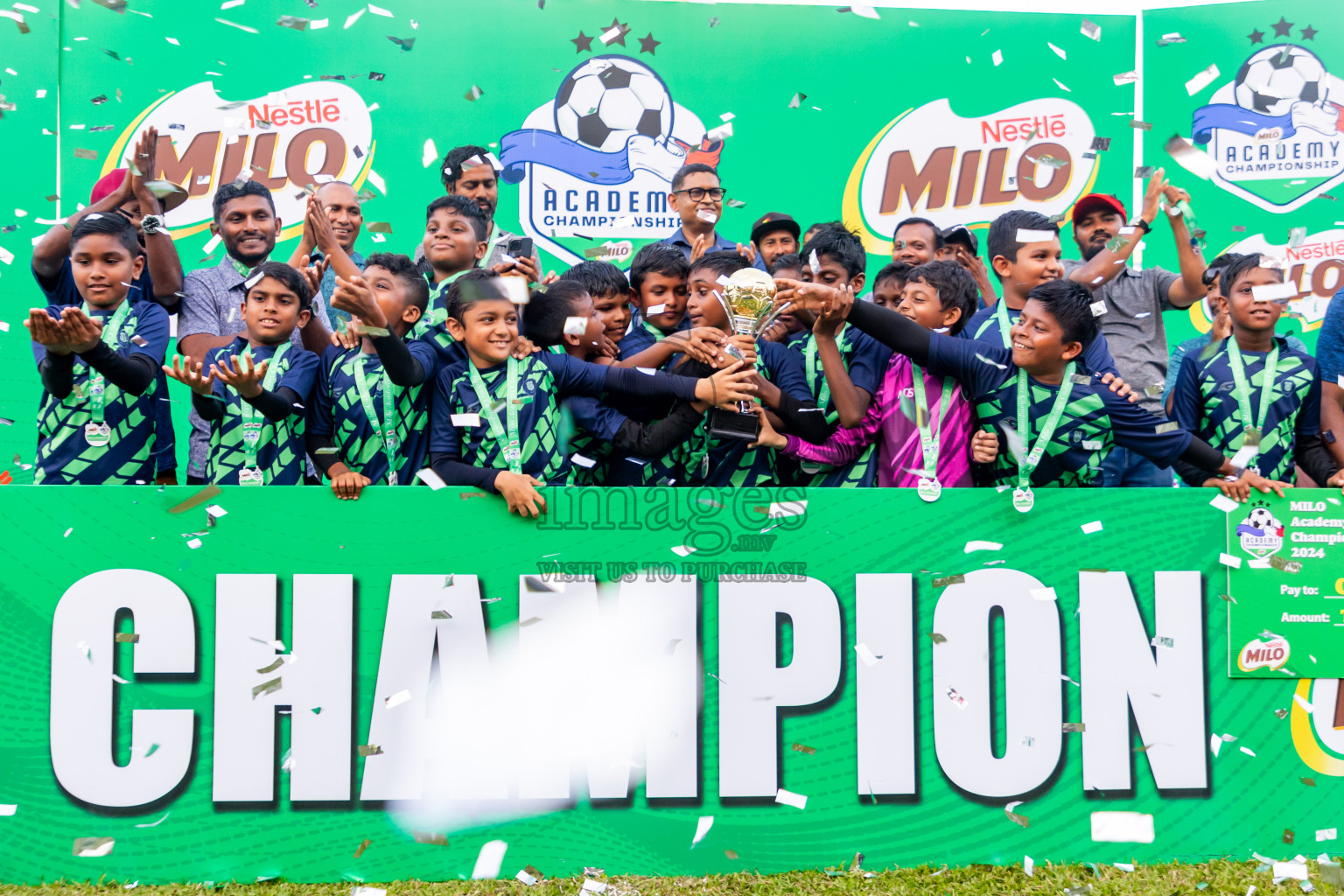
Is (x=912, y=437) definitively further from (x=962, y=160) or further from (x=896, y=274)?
(x=962, y=160)

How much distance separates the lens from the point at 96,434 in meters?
3.47

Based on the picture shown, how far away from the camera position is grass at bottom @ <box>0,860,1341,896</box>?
9.28 feet

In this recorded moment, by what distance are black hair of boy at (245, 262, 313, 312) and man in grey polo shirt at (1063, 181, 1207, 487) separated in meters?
3.50

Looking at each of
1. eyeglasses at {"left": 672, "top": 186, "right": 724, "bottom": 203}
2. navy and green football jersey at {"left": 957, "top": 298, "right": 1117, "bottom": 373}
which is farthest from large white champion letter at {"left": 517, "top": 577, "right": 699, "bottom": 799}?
eyeglasses at {"left": 672, "top": 186, "right": 724, "bottom": 203}

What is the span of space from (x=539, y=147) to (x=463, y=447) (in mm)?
3509

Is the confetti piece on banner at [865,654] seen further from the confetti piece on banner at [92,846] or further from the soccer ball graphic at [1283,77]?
the soccer ball graphic at [1283,77]

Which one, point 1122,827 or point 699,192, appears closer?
point 1122,827

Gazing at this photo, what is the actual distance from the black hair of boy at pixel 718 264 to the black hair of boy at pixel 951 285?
66cm

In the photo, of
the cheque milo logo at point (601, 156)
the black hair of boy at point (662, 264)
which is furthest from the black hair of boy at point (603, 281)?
the cheque milo logo at point (601, 156)

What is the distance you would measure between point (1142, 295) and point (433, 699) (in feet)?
13.7

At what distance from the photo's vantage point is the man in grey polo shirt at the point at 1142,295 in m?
4.91

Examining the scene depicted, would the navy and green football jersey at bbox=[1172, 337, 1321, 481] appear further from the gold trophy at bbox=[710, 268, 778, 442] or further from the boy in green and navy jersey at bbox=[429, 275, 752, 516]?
the boy in green and navy jersey at bbox=[429, 275, 752, 516]

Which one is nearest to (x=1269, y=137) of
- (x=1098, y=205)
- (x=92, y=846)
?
(x=1098, y=205)

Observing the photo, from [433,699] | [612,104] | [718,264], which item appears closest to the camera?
[433,699]
